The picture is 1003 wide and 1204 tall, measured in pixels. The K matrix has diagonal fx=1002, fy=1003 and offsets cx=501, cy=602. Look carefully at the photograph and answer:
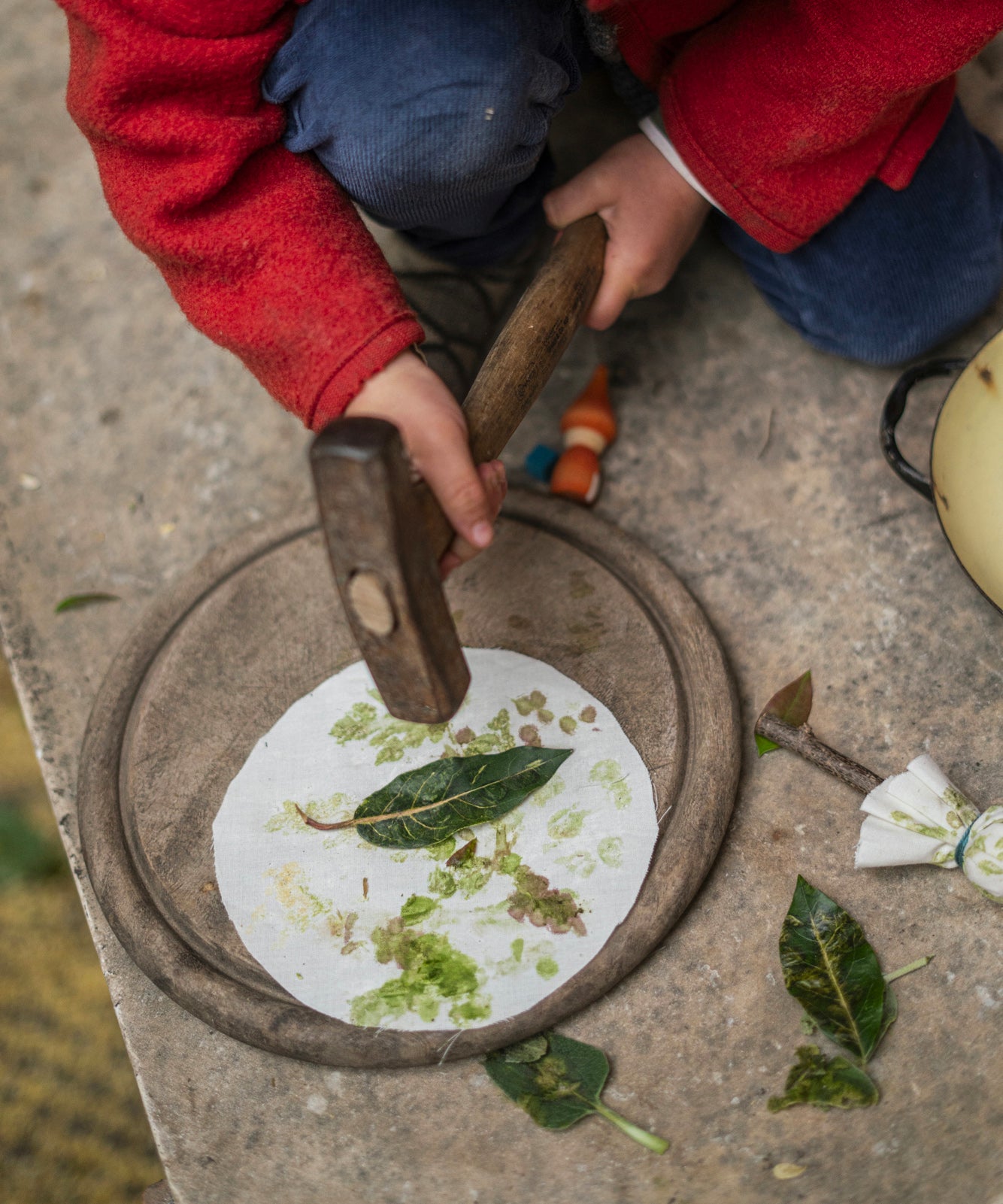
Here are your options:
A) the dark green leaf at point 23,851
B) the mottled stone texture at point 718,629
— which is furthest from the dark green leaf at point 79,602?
the dark green leaf at point 23,851

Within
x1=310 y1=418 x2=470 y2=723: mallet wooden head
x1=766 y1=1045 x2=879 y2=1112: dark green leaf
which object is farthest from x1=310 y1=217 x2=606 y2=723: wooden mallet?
x1=766 y1=1045 x2=879 y2=1112: dark green leaf

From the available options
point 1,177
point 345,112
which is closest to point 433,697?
point 345,112

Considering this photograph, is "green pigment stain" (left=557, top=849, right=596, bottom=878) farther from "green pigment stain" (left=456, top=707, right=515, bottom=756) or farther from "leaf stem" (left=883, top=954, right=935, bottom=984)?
"leaf stem" (left=883, top=954, right=935, bottom=984)

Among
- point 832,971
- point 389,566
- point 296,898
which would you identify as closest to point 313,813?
point 296,898

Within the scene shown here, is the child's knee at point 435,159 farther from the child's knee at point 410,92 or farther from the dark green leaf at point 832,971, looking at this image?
the dark green leaf at point 832,971

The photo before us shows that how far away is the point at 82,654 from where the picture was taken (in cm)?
94

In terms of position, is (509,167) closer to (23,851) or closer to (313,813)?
(313,813)

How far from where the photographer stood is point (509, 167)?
0.79 meters

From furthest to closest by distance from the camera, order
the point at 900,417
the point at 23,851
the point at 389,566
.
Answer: the point at 23,851
the point at 900,417
the point at 389,566

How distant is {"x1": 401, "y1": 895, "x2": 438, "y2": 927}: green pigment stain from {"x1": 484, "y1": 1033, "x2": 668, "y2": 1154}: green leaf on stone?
4.2 inches

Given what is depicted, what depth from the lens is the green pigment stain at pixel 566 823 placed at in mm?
757

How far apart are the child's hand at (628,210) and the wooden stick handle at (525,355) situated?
4 centimetres

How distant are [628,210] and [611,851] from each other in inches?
21.3

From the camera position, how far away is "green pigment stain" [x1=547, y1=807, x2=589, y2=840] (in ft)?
2.48
